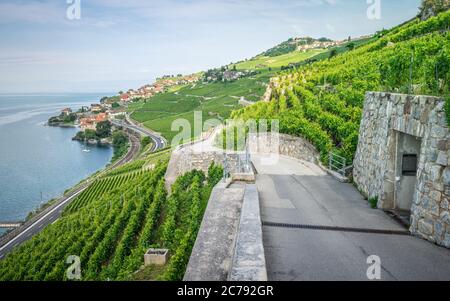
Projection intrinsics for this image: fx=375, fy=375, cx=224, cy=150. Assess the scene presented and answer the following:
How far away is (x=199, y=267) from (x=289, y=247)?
1757 mm

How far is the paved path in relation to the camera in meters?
5.88

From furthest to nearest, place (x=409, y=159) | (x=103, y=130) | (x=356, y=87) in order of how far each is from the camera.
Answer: (x=103, y=130) < (x=356, y=87) < (x=409, y=159)

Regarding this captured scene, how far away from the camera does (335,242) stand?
719 centimetres

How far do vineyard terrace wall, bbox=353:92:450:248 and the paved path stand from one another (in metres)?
0.44

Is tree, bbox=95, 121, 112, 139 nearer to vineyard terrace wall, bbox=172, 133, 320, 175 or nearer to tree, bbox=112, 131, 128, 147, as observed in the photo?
tree, bbox=112, 131, 128, 147

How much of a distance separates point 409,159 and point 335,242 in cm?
325

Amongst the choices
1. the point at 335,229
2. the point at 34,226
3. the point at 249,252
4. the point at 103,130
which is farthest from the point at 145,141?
the point at 249,252

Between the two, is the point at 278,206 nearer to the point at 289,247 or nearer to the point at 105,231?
the point at 289,247

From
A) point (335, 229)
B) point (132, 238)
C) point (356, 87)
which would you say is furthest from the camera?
point (132, 238)

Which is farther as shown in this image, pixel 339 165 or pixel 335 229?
pixel 339 165

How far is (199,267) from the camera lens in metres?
6.15

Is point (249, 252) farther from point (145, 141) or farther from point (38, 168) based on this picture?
point (38, 168)

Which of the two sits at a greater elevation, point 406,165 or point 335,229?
point 406,165
